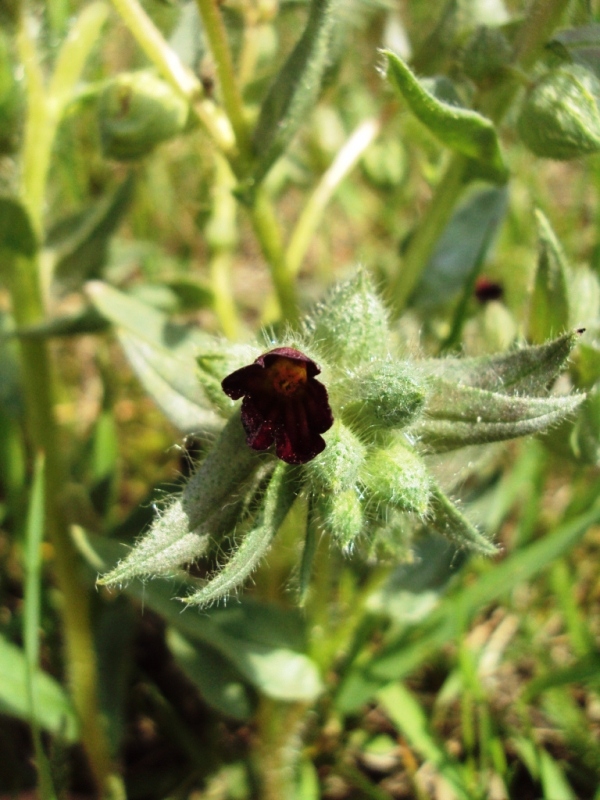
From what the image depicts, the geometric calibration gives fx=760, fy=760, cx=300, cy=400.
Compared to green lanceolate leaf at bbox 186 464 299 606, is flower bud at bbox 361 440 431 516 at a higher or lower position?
higher

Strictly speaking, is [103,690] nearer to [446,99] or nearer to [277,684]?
[277,684]

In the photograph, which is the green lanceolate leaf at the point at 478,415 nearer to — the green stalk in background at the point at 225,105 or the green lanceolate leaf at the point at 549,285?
the green lanceolate leaf at the point at 549,285

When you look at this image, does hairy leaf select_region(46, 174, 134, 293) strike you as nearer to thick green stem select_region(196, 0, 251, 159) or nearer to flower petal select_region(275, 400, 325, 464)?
thick green stem select_region(196, 0, 251, 159)

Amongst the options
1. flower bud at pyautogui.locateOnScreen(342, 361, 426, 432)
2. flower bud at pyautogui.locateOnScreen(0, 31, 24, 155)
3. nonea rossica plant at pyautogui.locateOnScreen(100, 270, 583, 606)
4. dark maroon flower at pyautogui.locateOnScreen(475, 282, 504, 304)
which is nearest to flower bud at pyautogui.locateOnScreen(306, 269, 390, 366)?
→ nonea rossica plant at pyautogui.locateOnScreen(100, 270, 583, 606)

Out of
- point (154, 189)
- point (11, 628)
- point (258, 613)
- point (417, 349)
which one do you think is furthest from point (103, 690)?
point (154, 189)

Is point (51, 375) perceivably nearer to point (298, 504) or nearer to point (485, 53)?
point (298, 504)

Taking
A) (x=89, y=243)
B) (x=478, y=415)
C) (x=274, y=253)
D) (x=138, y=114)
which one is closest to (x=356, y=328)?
(x=478, y=415)

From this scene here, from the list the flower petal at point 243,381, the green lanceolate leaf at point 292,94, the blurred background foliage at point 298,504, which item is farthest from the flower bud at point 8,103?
the flower petal at point 243,381
